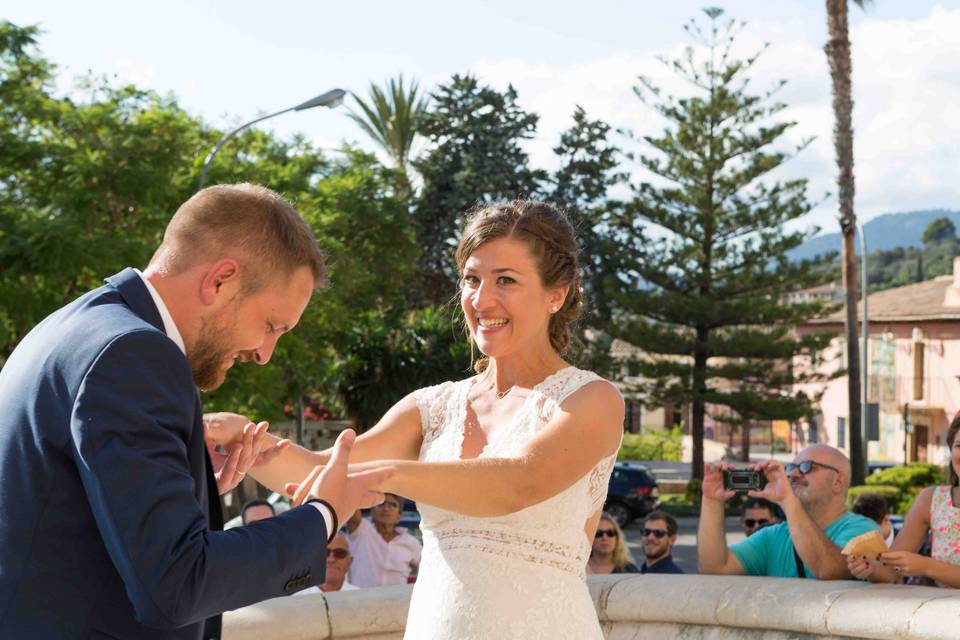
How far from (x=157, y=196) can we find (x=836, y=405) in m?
48.4

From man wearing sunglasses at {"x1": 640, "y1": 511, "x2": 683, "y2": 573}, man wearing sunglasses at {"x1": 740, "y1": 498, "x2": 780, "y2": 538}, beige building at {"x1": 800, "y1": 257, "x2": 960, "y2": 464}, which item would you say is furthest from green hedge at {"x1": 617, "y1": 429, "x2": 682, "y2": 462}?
man wearing sunglasses at {"x1": 640, "y1": 511, "x2": 683, "y2": 573}

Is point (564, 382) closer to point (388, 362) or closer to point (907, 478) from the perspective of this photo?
point (907, 478)

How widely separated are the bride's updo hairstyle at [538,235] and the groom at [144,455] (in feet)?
3.95

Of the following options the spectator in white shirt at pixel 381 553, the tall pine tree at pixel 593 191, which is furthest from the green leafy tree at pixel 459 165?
the spectator in white shirt at pixel 381 553

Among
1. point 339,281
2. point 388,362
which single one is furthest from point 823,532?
point 388,362

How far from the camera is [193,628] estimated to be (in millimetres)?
2170

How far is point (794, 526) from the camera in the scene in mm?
4754

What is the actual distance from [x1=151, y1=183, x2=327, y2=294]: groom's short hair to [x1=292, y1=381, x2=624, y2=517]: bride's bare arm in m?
0.55

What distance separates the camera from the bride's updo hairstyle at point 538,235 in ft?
11.1

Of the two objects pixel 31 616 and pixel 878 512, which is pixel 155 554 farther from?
pixel 878 512

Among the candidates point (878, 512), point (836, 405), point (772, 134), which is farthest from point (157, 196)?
point (836, 405)

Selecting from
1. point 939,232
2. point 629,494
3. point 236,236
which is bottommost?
point 629,494

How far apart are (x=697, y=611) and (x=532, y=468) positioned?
1.52 m

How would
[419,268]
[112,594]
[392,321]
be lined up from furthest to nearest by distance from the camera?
[419,268]
[392,321]
[112,594]
